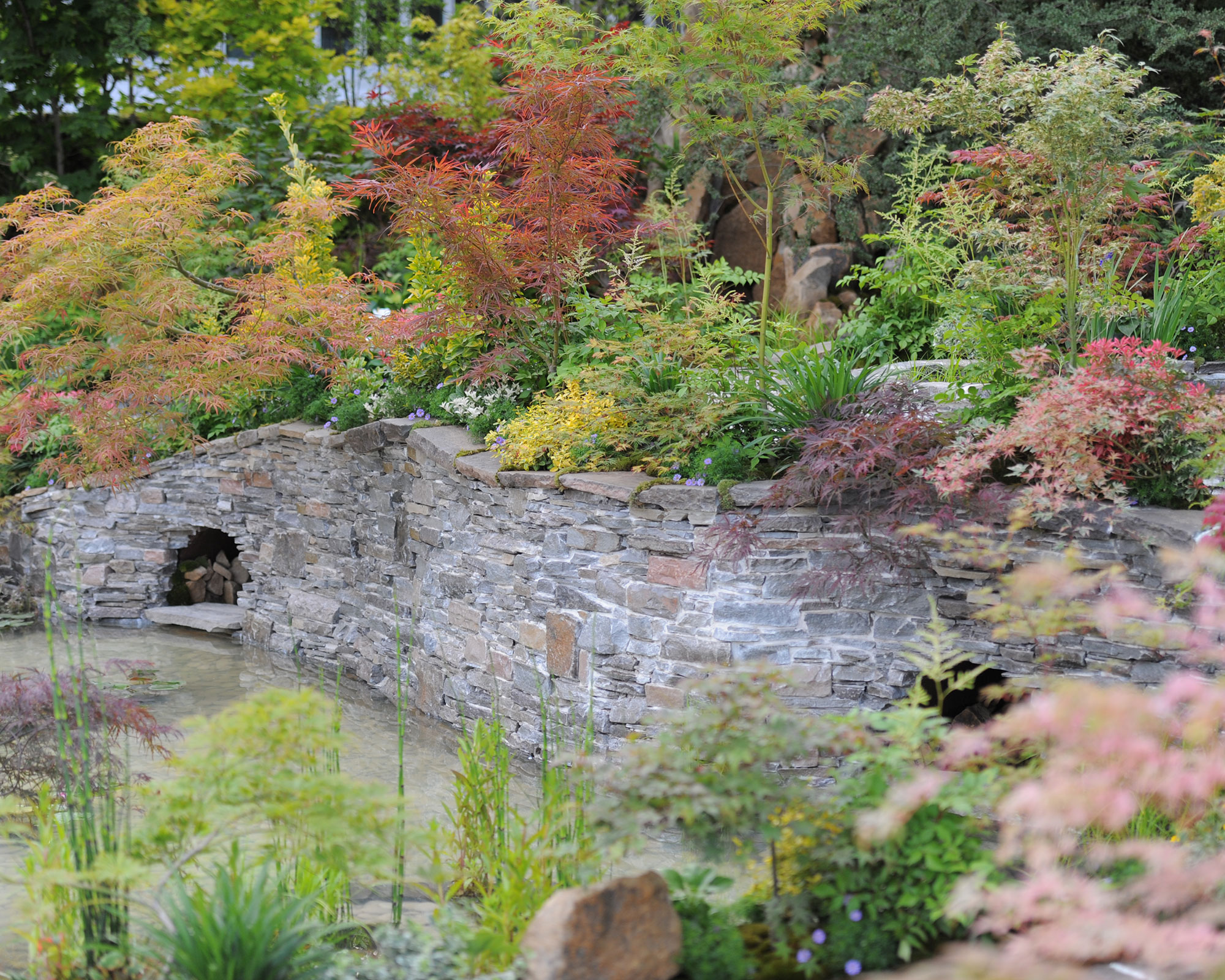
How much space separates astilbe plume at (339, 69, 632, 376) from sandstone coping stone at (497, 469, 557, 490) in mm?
796

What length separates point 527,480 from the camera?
16.4 ft

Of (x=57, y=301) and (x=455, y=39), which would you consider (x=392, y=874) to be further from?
(x=455, y=39)

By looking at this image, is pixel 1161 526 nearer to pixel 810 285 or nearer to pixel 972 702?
pixel 972 702

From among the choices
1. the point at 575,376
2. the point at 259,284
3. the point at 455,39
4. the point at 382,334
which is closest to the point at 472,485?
the point at 575,376

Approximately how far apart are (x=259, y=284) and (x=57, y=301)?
119 centimetres

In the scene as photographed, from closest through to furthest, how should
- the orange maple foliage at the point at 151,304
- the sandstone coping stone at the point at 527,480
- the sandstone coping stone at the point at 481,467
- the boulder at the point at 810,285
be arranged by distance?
the sandstone coping stone at the point at 527,480 → the sandstone coping stone at the point at 481,467 → the orange maple foliage at the point at 151,304 → the boulder at the point at 810,285

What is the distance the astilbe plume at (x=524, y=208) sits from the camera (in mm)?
5297

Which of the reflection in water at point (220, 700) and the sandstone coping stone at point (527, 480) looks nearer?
the reflection in water at point (220, 700)

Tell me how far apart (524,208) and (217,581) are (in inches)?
171

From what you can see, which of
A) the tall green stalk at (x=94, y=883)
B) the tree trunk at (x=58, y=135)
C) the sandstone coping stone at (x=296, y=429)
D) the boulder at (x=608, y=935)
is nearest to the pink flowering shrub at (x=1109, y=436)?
the boulder at (x=608, y=935)

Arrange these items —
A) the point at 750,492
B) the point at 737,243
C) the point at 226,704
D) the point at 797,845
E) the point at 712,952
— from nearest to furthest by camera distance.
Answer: the point at 712,952 → the point at 797,845 → the point at 750,492 → the point at 226,704 → the point at 737,243

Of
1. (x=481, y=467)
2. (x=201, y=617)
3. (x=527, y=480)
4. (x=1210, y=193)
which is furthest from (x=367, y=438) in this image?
(x=1210, y=193)

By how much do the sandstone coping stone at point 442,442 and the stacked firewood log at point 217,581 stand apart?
2.82 meters

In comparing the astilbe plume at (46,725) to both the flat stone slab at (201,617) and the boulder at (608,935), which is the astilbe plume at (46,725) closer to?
the boulder at (608,935)
